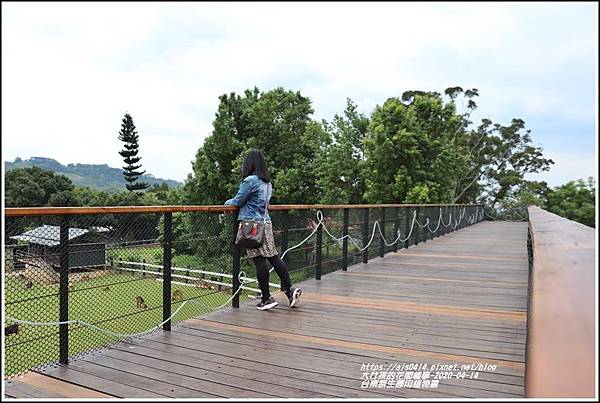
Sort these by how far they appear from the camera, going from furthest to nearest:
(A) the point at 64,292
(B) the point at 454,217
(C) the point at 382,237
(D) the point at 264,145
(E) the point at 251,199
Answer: (D) the point at 264,145, (B) the point at 454,217, (C) the point at 382,237, (E) the point at 251,199, (A) the point at 64,292

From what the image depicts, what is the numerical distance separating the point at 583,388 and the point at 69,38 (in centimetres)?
186

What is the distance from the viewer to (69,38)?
5.80 feet

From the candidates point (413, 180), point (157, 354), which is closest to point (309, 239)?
point (157, 354)

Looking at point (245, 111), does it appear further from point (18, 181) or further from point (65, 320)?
point (65, 320)

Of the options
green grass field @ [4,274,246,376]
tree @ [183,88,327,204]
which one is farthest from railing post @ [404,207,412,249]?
tree @ [183,88,327,204]

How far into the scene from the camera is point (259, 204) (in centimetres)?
374

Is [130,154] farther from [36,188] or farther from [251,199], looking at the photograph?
[251,199]

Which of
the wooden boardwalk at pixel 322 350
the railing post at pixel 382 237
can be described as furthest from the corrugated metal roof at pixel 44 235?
the railing post at pixel 382 237

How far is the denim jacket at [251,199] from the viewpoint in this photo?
370 centimetres

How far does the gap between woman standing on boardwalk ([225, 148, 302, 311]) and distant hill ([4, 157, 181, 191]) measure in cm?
2957

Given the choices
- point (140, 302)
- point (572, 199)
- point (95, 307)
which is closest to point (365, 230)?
point (140, 302)

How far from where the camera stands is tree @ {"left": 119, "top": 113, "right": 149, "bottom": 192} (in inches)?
1149

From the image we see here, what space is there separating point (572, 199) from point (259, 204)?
88.9ft

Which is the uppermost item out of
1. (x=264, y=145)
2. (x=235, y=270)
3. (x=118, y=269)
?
(x=264, y=145)
